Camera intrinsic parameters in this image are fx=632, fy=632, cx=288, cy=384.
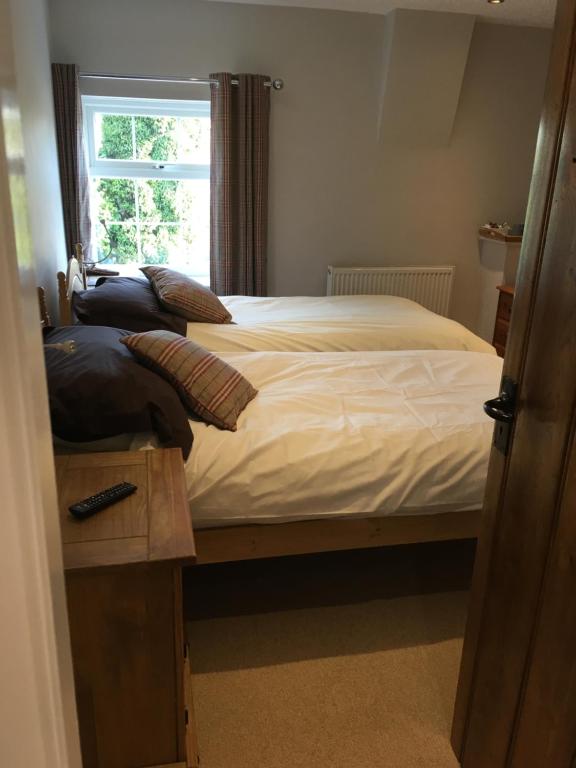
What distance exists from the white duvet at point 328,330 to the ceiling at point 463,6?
5.98 feet

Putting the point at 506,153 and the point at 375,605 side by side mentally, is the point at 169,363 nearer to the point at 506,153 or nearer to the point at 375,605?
the point at 375,605

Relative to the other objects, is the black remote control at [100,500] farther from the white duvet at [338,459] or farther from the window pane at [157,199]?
the window pane at [157,199]

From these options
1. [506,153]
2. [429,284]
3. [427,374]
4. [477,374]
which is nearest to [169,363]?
[427,374]

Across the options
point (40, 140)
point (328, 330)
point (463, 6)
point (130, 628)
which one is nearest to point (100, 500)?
point (130, 628)

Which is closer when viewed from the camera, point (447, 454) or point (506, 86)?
point (447, 454)

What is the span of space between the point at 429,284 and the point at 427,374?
91.1 inches

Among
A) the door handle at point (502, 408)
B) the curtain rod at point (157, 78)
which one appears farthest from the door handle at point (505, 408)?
the curtain rod at point (157, 78)

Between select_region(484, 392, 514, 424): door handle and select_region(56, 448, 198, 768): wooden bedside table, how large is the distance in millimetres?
709

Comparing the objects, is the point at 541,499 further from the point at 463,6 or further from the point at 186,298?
the point at 463,6

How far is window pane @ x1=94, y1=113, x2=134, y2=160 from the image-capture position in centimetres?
415

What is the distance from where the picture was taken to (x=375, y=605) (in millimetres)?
2201

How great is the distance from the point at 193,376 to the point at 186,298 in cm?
110

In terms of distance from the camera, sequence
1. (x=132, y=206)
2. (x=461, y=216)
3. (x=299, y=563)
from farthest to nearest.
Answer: (x=461, y=216), (x=132, y=206), (x=299, y=563)

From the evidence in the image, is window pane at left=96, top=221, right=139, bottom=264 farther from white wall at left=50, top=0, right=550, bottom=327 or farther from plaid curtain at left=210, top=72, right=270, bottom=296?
white wall at left=50, top=0, right=550, bottom=327
